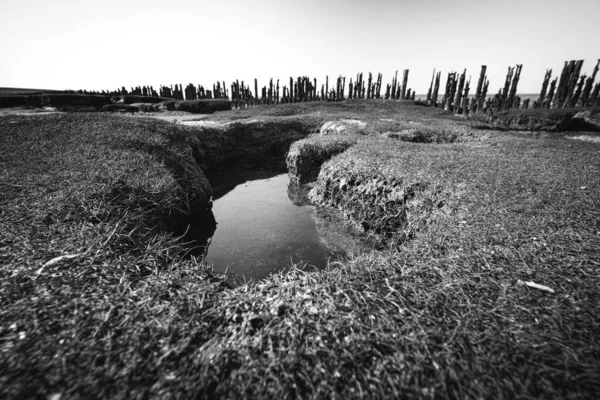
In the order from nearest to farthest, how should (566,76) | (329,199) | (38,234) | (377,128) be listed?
(38,234) < (329,199) < (377,128) < (566,76)

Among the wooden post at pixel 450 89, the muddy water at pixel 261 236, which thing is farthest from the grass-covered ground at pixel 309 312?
the wooden post at pixel 450 89

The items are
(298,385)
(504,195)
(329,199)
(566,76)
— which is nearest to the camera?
(298,385)

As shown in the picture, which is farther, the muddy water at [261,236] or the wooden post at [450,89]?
the wooden post at [450,89]

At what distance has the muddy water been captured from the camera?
18.6ft

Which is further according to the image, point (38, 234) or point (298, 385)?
point (38, 234)

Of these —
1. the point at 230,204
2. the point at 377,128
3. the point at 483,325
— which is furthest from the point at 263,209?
the point at 377,128

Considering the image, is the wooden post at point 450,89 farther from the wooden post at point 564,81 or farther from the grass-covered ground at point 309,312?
the grass-covered ground at point 309,312

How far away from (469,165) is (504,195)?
2.21 m

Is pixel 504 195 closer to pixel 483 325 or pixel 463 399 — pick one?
pixel 483 325

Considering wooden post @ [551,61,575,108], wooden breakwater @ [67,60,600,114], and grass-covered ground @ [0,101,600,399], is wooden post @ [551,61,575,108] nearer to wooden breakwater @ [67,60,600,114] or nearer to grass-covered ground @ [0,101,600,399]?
wooden breakwater @ [67,60,600,114]

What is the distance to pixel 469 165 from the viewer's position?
6426mm

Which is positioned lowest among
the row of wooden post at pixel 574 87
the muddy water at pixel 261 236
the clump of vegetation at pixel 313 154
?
the muddy water at pixel 261 236

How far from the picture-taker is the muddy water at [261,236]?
567cm

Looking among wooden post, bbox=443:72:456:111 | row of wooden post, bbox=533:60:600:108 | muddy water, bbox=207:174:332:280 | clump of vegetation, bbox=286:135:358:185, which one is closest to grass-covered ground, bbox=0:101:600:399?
muddy water, bbox=207:174:332:280
